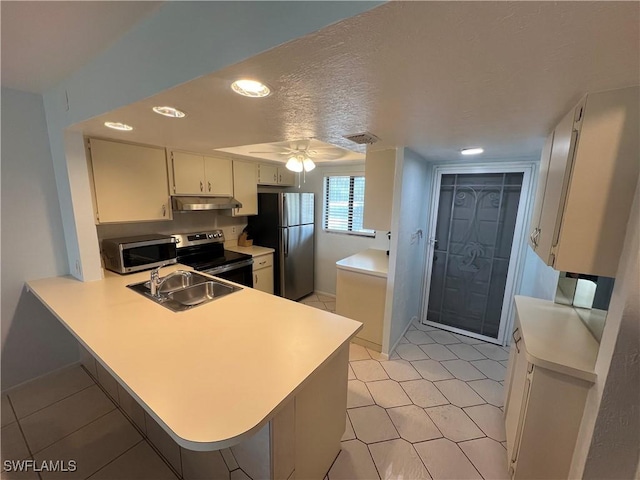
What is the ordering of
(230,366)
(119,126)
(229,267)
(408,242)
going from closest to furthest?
(230,366)
(119,126)
(408,242)
(229,267)

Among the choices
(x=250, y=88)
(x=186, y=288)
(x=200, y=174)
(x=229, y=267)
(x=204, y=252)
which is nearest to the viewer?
(x=250, y=88)

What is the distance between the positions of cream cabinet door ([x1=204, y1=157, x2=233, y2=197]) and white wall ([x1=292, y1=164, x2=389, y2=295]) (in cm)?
134

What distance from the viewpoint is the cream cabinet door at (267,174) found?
11.7 ft

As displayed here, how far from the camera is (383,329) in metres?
2.62

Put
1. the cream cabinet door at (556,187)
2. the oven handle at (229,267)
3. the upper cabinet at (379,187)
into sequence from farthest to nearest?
the oven handle at (229,267), the upper cabinet at (379,187), the cream cabinet door at (556,187)

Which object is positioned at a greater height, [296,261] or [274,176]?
[274,176]

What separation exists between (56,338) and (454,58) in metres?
3.36

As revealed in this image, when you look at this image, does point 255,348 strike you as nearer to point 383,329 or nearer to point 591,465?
point 591,465

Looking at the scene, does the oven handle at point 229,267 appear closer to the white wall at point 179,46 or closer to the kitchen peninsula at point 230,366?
the kitchen peninsula at point 230,366

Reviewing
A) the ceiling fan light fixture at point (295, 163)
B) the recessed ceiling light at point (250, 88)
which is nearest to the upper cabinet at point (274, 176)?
the ceiling fan light fixture at point (295, 163)

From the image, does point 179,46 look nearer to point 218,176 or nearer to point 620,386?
→ point 620,386

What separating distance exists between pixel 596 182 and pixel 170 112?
6.35 feet

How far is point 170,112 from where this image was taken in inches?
52.1

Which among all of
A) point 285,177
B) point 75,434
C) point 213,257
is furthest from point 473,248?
point 75,434
